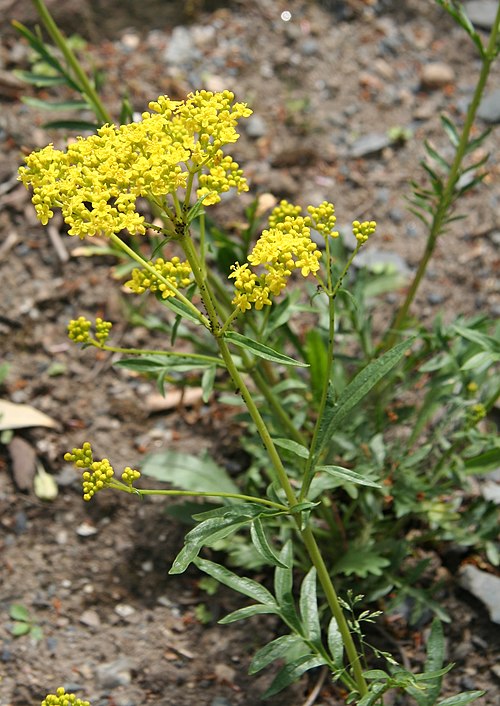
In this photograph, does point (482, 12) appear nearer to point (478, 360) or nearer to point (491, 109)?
point (491, 109)

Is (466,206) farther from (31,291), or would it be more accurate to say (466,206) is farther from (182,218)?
(182,218)

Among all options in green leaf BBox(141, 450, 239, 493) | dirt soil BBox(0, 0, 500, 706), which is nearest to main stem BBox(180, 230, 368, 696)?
dirt soil BBox(0, 0, 500, 706)

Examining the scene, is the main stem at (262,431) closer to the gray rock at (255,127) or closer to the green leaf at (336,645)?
the green leaf at (336,645)

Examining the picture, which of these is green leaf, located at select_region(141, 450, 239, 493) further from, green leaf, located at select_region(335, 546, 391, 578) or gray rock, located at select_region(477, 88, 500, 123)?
gray rock, located at select_region(477, 88, 500, 123)

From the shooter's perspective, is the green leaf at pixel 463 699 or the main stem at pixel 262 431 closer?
the main stem at pixel 262 431

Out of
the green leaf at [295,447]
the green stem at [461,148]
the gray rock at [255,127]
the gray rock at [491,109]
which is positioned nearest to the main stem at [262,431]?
the green leaf at [295,447]

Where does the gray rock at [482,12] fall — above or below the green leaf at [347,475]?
above

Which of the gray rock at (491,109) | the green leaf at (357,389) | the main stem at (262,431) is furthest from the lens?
the gray rock at (491,109)
